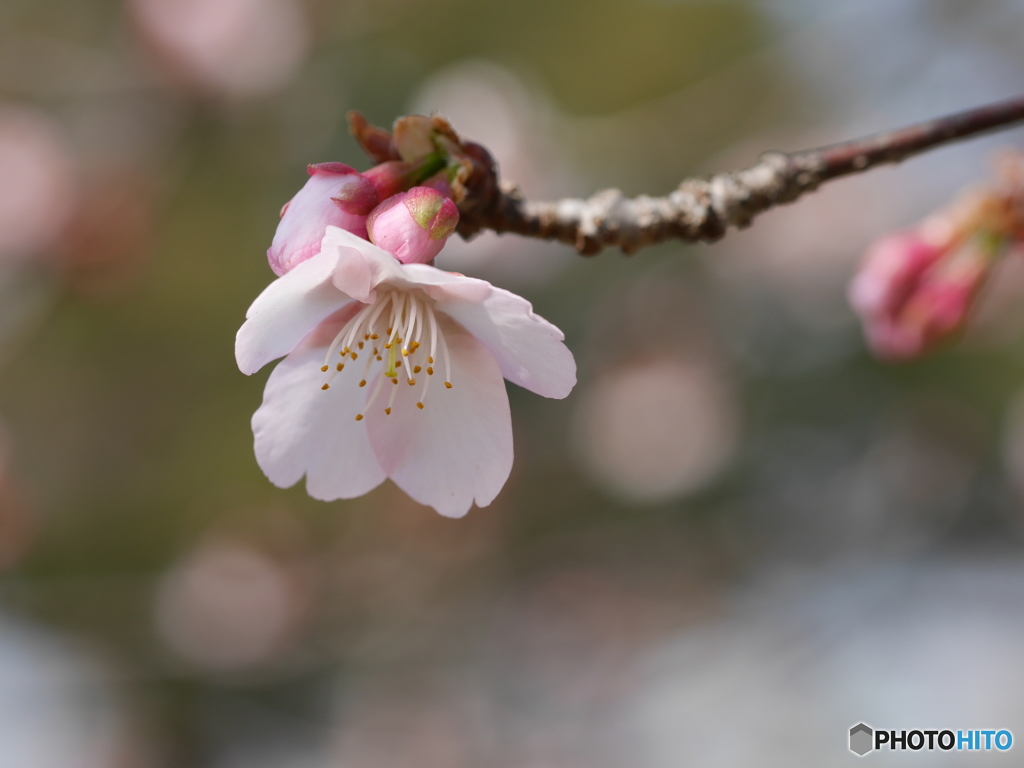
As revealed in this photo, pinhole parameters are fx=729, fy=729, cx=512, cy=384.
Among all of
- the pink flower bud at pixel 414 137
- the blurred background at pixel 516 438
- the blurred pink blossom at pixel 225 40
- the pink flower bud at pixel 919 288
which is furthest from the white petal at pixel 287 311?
the blurred pink blossom at pixel 225 40

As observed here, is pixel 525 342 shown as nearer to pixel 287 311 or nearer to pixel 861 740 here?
pixel 287 311

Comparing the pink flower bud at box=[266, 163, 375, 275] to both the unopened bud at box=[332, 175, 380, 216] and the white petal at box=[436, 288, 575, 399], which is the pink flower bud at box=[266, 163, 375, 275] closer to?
the unopened bud at box=[332, 175, 380, 216]

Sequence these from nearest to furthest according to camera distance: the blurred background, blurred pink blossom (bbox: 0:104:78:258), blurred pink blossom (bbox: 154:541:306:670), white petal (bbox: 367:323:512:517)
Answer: white petal (bbox: 367:323:512:517)
blurred pink blossom (bbox: 0:104:78:258)
the blurred background
blurred pink blossom (bbox: 154:541:306:670)

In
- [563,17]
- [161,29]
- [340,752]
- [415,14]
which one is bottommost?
[340,752]

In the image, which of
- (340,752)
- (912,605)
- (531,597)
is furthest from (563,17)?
(340,752)

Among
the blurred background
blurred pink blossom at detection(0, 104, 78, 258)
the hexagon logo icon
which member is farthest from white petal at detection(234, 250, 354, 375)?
blurred pink blossom at detection(0, 104, 78, 258)

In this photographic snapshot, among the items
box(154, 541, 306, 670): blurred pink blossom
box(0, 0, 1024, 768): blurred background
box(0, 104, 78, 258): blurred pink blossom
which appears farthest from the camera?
box(154, 541, 306, 670): blurred pink blossom

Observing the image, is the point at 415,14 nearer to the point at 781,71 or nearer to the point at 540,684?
the point at 781,71

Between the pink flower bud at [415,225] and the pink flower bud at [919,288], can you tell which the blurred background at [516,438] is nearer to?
the pink flower bud at [919,288]
